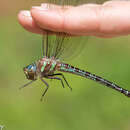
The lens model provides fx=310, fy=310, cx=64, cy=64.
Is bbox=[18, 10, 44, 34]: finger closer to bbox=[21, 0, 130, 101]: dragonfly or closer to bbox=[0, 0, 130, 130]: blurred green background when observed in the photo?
bbox=[21, 0, 130, 101]: dragonfly

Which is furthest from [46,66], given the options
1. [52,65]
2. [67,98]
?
[67,98]

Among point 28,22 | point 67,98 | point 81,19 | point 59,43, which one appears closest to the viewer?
point 81,19

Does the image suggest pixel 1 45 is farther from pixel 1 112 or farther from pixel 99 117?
pixel 99 117

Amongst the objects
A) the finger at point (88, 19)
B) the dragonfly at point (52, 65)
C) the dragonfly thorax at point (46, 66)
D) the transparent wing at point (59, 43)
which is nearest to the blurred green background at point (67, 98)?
the transparent wing at point (59, 43)

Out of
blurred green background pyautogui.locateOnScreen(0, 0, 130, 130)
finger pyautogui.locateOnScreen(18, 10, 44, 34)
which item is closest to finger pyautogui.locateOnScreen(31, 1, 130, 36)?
finger pyautogui.locateOnScreen(18, 10, 44, 34)

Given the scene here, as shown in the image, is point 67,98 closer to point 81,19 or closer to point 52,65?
point 52,65
